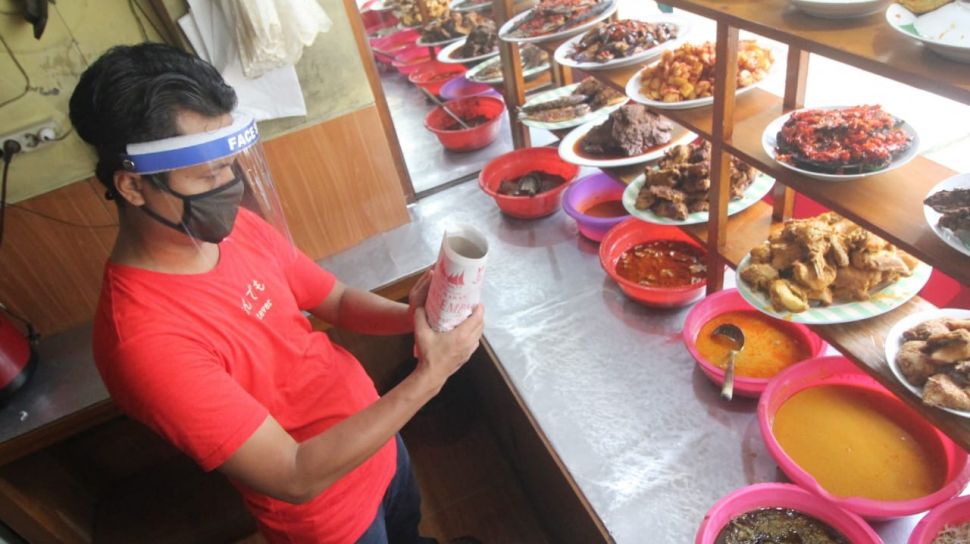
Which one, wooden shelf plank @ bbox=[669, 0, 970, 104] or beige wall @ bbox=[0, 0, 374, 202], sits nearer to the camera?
wooden shelf plank @ bbox=[669, 0, 970, 104]

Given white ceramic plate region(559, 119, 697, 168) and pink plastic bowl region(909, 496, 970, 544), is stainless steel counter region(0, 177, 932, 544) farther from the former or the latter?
white ceramic plate region(559, 119, 697, 168)

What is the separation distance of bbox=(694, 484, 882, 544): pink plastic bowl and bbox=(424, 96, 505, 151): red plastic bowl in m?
2.24

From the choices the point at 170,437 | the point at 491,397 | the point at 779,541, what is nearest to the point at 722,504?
the point at 779,541

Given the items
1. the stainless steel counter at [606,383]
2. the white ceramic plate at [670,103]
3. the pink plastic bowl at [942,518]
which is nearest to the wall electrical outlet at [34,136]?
the stainless steel counter at [606,383]

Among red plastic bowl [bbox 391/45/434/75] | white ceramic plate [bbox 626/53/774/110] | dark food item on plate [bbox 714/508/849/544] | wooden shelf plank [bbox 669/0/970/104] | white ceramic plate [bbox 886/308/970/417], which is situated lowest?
dark food item on plate [bbox 714/508/849/544]

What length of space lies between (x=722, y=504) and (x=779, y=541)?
5.4 inches

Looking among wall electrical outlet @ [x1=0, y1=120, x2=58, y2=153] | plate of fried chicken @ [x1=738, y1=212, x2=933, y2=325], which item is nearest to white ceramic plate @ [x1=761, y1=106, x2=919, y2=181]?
plate of fried chicken @ [x1=738, y1=212, x2=933, y2=325]

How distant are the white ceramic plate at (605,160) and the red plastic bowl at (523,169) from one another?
11.5 inches

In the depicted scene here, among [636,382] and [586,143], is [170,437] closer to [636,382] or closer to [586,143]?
[636,382]

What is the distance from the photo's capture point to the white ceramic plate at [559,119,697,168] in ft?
7.16

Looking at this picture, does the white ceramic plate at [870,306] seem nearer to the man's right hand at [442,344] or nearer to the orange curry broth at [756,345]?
the orange curry broth at [756,345]

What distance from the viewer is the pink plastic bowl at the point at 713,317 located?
1.69m

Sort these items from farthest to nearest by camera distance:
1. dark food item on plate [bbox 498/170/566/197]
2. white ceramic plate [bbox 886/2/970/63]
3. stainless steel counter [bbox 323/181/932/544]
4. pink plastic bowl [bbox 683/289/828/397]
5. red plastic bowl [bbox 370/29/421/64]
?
red plastic bowl [bbox 370/29/421/64], dark food item on plate [bbox 498/170/566/197], pink plastic bowl [bbox 683/289/828/397], stainless steel counter [bbox 323/181/932/544], white ceramic plate [bbox 886/2/970/63]

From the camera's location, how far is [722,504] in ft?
4.49
